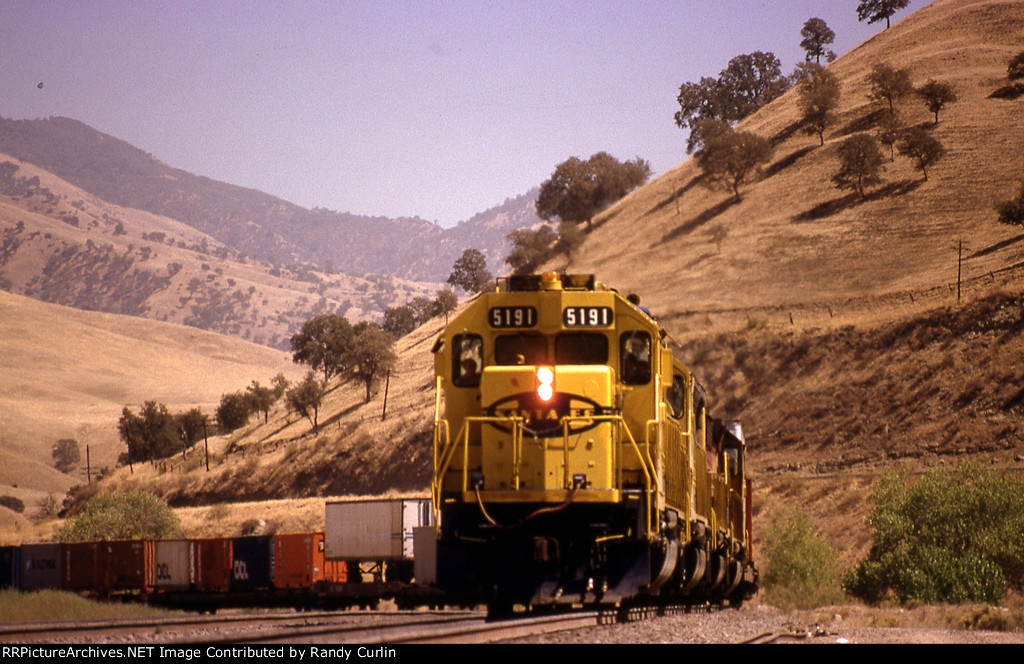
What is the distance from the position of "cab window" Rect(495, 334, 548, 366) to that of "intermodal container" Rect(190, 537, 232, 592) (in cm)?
2556

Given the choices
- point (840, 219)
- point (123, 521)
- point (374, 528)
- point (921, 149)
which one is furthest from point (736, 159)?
point (374, 528)

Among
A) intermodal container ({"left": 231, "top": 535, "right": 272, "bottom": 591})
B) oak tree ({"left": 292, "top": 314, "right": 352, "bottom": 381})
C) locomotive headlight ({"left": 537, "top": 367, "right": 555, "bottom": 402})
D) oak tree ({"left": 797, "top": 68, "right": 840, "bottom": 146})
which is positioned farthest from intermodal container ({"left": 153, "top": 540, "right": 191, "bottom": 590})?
oak tree ({"left": 797, "top": 68, "right": 840, "bottom": 146})

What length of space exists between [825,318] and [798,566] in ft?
137

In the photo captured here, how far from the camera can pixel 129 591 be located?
4162 centimetres

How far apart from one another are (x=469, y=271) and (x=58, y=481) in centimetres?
5657

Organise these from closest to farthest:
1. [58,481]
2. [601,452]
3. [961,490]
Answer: [601,452], [961,490], [58,481]

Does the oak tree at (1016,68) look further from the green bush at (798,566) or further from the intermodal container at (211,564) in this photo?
the intermodal container at (211,564)

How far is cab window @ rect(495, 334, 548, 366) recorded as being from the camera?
16766mm

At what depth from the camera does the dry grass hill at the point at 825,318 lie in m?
61.2

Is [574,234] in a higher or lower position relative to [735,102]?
lower

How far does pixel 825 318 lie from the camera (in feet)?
263

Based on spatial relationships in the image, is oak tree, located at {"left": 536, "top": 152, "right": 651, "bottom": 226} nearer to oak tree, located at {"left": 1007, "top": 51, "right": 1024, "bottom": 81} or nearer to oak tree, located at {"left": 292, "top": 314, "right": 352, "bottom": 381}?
oak tree, located at {"left": 292, "top": 314, "right": 352, "bottom": 381}
